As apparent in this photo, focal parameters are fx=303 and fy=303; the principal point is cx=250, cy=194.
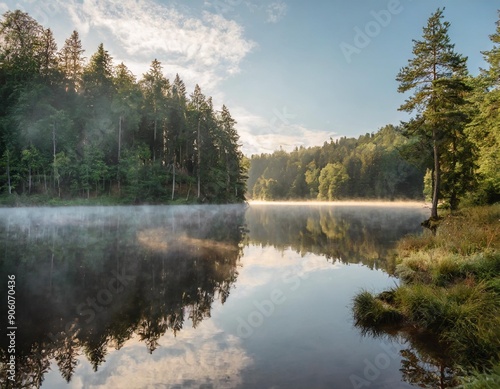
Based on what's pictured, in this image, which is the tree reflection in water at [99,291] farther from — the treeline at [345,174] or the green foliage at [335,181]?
the green foliage at [335,181]

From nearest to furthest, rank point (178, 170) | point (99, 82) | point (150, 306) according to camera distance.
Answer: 1. point (150, 306)
2. point (99, 82)
3. point (178, 170)

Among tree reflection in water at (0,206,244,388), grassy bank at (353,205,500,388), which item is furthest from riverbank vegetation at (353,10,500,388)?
tree reflection in water at (0,206,244,388)

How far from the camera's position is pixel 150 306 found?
360 inches

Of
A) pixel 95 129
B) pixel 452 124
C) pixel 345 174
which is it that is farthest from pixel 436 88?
pixel 345 174

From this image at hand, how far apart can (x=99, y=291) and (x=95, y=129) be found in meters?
49.3

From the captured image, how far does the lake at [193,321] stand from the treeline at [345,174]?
80.3 m

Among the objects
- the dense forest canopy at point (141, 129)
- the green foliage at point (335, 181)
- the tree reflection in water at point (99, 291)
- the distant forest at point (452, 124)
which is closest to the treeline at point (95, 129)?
the dense forest canopy at point (141, 129)

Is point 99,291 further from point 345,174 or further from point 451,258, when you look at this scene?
point 345,174

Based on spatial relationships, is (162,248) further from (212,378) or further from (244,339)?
(212,378)

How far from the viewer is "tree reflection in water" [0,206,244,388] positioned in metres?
6.63

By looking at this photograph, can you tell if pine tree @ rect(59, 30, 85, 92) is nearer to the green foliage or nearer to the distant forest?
the distant forest

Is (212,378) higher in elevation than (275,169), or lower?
lower

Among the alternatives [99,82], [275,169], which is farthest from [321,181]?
[99,82]

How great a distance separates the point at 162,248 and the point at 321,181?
401ft
